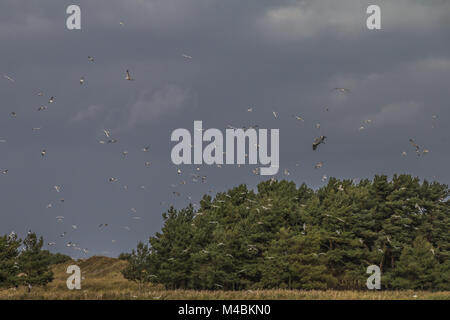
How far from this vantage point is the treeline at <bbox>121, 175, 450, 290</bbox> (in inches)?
3393

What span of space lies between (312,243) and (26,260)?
41.2m

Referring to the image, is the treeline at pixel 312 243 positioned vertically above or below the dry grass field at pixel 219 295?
above

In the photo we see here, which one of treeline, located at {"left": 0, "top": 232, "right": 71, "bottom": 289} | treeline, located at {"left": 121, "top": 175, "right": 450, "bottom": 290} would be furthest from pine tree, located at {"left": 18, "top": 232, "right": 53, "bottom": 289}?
treeline, located at {"left": 121, "top": 175, "right": 450, "bottom": 290}

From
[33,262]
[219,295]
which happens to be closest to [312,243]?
[219,295]

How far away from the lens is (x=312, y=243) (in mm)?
87875

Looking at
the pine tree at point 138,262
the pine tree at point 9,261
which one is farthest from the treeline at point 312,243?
the pine tree at point 9,261

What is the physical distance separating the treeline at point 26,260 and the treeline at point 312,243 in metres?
13.3

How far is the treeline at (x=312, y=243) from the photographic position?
86.2 meters

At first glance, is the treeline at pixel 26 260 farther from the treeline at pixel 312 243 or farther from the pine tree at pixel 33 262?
the treeline at pixel 312 243

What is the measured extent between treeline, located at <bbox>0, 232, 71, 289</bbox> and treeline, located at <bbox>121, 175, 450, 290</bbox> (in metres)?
13.3

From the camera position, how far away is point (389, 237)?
9700 cm

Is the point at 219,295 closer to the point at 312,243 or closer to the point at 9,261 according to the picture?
the point at 312,243
